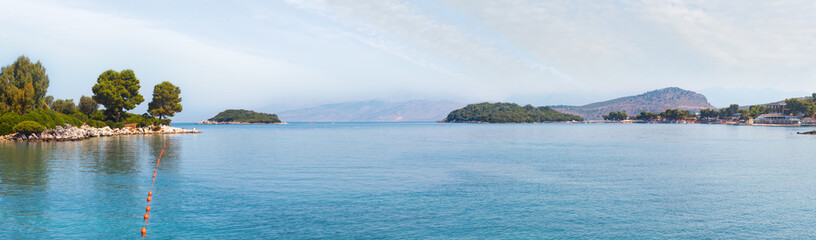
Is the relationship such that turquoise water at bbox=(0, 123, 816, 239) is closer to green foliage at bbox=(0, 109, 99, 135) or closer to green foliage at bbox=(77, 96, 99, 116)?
green foliage at bbox=(0, 109, 99, 135)

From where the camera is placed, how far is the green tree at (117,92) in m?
124

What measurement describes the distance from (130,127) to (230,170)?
104917 millimetres

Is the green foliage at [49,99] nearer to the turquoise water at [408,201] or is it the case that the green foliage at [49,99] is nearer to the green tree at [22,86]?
the green tree at [22,86]

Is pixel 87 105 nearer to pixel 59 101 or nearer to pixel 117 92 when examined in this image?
pixel 59 101

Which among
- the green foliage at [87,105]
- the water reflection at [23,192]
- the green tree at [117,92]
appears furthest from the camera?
the green foliage at [87,105]

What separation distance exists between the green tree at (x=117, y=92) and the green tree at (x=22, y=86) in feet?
38.3

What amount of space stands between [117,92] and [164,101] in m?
26.4

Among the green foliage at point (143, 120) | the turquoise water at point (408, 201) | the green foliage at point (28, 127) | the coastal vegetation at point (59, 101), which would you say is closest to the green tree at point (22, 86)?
the coastal vegetation at point (59, 101)

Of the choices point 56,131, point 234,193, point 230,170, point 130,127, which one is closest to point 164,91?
point 130,127

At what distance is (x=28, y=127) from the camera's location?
89.4 m

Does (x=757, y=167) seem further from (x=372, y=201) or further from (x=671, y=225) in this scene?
(x=372, y=201)

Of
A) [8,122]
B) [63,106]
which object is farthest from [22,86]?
[8,122]

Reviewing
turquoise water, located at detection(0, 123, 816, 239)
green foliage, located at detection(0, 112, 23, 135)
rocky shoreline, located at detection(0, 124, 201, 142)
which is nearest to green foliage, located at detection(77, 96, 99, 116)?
rocky shoreline, located at detection(0, 124, 201, 142)

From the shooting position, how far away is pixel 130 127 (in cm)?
13488
